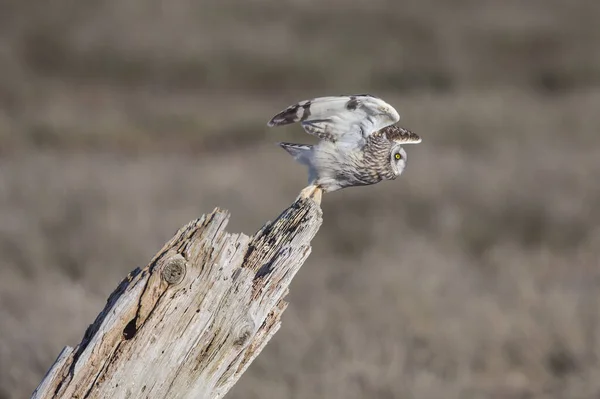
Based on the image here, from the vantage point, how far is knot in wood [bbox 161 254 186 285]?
6.98 ft

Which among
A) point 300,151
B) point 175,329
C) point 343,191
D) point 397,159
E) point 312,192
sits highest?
point 343,191

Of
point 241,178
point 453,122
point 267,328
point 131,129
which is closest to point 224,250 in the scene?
point 267,328

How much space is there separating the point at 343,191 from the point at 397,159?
23.9 feet

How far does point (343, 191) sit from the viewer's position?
11.0 metres

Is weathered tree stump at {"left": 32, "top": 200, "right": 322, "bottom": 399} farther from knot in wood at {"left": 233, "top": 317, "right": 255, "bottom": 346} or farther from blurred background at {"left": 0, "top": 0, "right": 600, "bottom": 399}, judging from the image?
blurred background at {"left": 0, "top": 0, "right": 600, "bottom": 399}

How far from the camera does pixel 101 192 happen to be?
1037cm

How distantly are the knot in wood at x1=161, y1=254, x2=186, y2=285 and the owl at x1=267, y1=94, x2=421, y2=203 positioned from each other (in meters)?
1.24

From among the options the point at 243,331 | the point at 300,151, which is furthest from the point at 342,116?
the point at 243,331

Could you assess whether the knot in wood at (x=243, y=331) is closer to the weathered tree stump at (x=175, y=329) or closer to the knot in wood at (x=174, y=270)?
the weathered tree stump at (x=175, y=329)

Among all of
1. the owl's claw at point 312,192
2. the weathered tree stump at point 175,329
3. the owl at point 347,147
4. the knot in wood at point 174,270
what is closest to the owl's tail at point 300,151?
the owl at point 347,147

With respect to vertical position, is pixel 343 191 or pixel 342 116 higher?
pixel 343 191

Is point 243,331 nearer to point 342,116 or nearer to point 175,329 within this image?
point 175,329

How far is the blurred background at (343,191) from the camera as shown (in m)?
6.72

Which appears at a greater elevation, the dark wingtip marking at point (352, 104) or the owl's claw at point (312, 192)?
the dark wingtip marking at point (352, 104)
